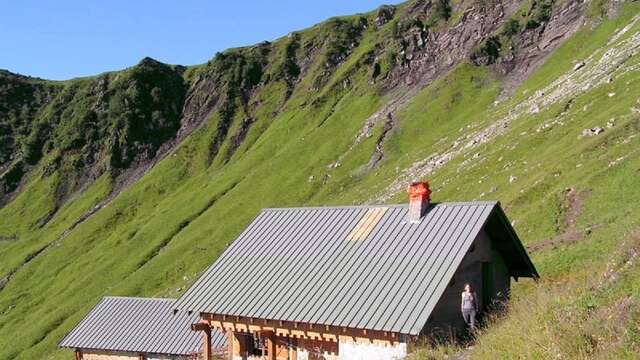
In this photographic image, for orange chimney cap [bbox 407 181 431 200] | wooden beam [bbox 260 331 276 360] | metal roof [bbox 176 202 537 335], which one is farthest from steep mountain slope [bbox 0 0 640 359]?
wooden beam [bbox 260 331 276 360]

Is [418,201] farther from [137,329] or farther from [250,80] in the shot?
[250,80]

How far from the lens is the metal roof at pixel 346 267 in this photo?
79.4 ft

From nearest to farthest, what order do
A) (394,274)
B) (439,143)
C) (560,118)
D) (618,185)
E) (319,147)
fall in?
1. (394,274)
2. (618,185)
3. (560,118)
4. (439,143)
5. (319,147)

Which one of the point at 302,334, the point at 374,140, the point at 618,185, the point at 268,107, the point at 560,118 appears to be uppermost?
the point at 268,107

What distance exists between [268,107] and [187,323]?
116631 mm

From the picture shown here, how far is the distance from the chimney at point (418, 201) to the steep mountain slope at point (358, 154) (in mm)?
4824

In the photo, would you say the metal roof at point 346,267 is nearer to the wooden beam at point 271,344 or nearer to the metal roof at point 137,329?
the wooden beam at point 271,344

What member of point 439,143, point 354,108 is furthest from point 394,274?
point 354,108

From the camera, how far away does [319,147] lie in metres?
126

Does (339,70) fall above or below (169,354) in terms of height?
above

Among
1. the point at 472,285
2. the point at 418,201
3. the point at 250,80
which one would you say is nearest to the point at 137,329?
the point at 418,201

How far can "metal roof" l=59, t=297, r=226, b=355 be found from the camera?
1929 inches

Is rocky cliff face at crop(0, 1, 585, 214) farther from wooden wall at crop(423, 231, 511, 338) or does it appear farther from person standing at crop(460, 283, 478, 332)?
person standing at crop(460, 283, 478, 332)

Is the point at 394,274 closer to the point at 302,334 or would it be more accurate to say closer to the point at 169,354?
the point at 302,334
